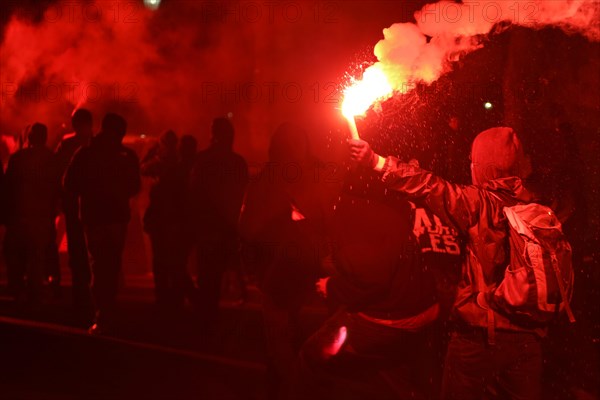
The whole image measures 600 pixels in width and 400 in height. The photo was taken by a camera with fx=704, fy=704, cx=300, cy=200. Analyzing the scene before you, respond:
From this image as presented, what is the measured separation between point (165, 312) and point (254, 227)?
3196 mm

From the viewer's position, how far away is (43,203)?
7516mm

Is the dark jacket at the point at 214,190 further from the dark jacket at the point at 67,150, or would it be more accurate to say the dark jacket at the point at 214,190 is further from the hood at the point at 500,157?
the hood at the point at 500,157

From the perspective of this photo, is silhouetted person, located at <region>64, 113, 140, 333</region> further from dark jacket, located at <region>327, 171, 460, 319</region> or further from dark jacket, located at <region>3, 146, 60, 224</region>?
dark jacket, located at <region>327, 171, 460, 319</region>

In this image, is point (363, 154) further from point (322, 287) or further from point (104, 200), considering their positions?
point (104, 200)

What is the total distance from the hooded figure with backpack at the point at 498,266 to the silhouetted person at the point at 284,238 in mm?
1196

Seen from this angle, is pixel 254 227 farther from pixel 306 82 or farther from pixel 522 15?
pixel 306 82

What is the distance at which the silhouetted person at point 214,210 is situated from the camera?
6.44m

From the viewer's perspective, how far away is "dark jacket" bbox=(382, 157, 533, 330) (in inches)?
126

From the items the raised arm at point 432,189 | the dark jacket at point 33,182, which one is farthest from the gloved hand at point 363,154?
the dark jacket at point 33,182

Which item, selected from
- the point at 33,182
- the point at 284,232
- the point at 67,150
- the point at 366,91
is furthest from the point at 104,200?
the point at 366,91

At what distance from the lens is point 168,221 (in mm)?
7238

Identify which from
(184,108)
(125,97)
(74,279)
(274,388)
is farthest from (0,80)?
(274,388)

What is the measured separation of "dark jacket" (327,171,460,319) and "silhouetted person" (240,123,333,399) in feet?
2.06

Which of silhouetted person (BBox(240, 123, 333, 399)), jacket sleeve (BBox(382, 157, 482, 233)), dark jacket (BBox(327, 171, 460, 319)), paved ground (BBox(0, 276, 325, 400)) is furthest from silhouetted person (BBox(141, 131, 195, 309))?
jacket sleeve (BBox(382, 157, 482, 233))
